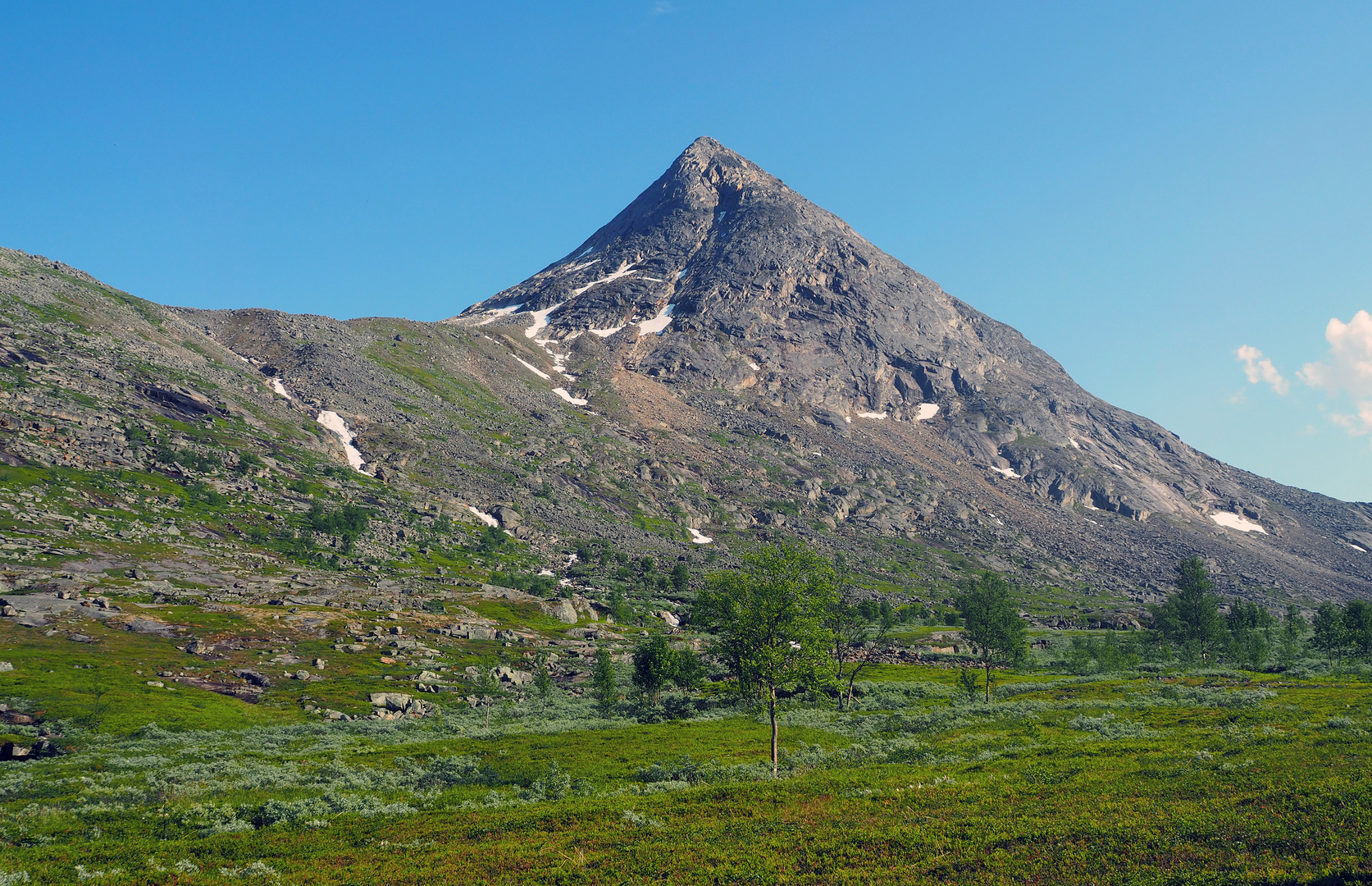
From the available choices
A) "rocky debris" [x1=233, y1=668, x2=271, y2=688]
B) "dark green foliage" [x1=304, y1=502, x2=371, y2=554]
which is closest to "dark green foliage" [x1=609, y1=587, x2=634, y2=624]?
"dark green foliage" [x1=304, y1=502, x2=371, y2=554]

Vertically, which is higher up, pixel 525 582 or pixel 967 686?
pixel 525 582

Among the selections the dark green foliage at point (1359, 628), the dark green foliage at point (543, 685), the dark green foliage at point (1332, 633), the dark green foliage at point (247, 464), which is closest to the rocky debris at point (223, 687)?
the dark green foliage at point (543, 685)

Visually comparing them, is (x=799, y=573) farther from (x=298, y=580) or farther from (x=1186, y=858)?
(x=298, y=580)

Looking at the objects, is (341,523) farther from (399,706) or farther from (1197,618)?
(1197,618)

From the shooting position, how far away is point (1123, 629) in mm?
173375

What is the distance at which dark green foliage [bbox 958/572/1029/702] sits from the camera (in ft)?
260

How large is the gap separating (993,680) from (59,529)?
16580 centimetres

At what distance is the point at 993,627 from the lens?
79.1m

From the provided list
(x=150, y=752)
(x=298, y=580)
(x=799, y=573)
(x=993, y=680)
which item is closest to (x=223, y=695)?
(x=150, y=752)

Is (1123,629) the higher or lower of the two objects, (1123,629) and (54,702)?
the lower

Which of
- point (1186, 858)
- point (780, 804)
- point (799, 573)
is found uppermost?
point (799, 573)

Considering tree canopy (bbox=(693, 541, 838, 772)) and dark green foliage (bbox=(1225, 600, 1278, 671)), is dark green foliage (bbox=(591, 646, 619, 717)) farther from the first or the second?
dark green foliage (bbox=(1225, 600, 1278, 671))

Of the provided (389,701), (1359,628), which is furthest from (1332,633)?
(389,701)

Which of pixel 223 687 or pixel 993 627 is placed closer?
pixel 993 627
